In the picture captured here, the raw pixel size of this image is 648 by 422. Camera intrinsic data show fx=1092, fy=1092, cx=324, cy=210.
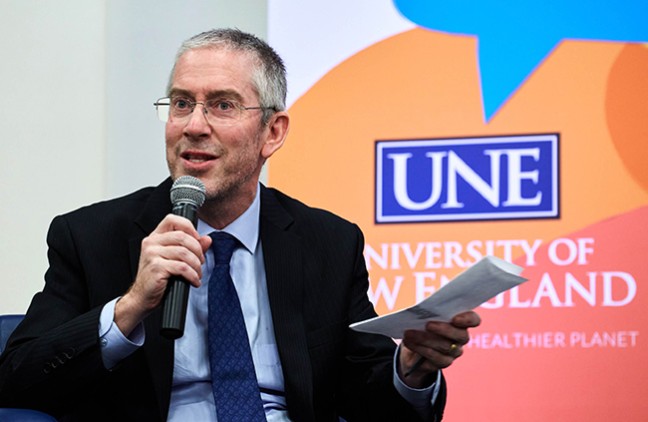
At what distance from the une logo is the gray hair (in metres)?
1.24

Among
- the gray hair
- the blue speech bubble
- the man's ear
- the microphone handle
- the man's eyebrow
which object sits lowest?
the microphone handle

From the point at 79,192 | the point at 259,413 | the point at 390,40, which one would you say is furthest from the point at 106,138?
the point at 259,413

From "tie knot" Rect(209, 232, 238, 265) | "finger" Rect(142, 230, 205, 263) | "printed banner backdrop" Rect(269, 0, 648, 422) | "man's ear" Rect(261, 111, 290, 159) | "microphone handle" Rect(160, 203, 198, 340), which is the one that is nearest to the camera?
"microphone handle" Rect(160, 203, 198, 340)

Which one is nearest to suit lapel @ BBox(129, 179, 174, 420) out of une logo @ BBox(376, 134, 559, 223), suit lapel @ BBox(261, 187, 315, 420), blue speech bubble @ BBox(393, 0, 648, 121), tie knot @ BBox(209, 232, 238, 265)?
tie knot @ BBox(209, 232, 238, 265)

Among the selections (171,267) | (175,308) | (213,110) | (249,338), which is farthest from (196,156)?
(175,308)

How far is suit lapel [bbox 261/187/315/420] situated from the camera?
2377 mm

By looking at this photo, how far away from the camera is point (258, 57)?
2586 mm

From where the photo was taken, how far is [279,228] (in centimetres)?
262

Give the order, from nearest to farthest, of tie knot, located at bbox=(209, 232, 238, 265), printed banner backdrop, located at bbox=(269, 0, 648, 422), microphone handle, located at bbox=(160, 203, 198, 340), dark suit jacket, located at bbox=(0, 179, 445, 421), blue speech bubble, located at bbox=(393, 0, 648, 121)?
1. microphone handle, located at bbox=(160, 203, 198, 340)
2. dark suit jacket, located at bbox=(0, 179, 445, 421)
3. tie knot, located at bbox=(209, 232, 238, 265)
4. printed banner backdrop, located at bbox=(269, 0, 648, 422)
5. blue speech bubble, located at bbox=(393, 0, 648, 121)

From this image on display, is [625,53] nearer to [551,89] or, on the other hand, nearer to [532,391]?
[551,89]

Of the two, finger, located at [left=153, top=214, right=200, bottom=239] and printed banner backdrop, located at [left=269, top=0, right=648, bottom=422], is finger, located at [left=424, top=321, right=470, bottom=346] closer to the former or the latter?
finger, located at [left=153, top=214, right=200, bottom=239]

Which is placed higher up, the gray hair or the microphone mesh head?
the gray hair

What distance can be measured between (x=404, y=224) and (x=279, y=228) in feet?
4.19

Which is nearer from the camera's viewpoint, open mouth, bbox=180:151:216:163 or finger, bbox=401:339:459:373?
finger, bbox=401:339:459:373
